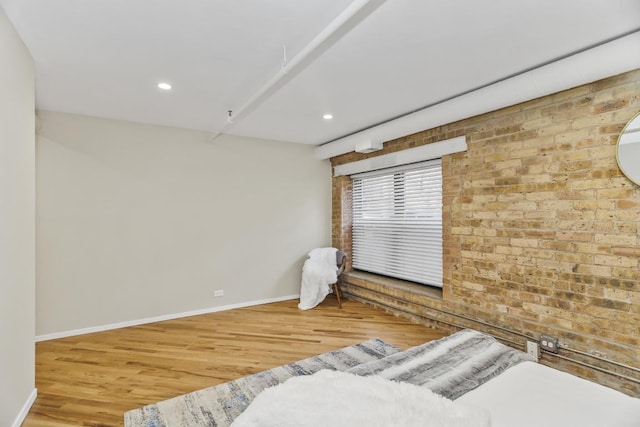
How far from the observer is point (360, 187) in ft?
16.8

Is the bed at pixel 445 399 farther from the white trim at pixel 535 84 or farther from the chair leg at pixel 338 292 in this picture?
the chair leg at pixel 338 292

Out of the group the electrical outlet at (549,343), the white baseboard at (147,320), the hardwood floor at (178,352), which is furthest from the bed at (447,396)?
the white baseboard at (147,320)

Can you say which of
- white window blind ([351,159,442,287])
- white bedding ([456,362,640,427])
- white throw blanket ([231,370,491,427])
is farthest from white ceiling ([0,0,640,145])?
white bedding ([456,362,640,427])

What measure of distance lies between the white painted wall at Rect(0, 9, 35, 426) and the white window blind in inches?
149

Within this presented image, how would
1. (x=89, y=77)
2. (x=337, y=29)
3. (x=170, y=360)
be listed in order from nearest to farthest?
(x=337, y=29), (x=89, y=77), (x=170, y=360)

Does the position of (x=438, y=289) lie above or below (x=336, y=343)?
above

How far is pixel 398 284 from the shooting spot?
421 cm

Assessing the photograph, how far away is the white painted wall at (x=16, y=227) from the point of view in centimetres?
181

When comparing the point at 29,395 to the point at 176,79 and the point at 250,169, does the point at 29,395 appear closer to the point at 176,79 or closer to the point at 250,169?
the point at 176,79

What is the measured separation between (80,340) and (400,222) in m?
4.04

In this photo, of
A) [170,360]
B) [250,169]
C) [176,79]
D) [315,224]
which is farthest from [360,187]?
[170,360]

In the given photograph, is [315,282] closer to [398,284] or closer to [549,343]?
[398,284]

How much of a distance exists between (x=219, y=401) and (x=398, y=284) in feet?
8.86

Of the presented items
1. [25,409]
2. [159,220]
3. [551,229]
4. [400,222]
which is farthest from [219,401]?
[400,222]
